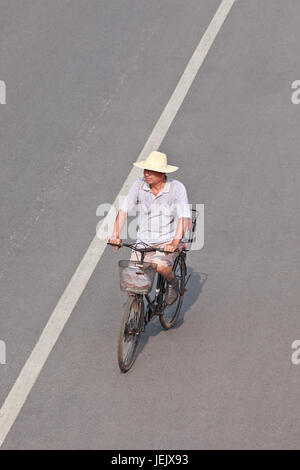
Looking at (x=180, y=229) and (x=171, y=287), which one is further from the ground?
(x=180, y=229)

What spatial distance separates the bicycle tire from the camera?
31.1ft

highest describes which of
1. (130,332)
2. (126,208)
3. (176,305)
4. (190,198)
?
(190,198)

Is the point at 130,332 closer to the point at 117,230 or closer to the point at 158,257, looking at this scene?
the point at 158,257

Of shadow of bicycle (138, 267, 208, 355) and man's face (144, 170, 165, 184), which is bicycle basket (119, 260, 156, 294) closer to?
man's face (144, 170, 165, 184)

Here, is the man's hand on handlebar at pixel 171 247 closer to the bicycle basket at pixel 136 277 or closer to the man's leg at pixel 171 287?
the bicycle basket at pixel 136 277

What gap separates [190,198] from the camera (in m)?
11.9

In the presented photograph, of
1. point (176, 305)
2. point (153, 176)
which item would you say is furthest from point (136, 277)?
point (176, 305)

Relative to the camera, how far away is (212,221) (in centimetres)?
1142

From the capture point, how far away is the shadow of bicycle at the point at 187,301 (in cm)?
956

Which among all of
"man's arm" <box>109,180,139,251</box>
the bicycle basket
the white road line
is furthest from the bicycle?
the white road line

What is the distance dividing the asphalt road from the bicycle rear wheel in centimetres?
16

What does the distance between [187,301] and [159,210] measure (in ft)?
5.18

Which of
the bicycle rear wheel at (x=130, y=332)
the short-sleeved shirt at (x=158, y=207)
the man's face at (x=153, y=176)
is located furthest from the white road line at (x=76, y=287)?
the man's face at (x=153, y=176)

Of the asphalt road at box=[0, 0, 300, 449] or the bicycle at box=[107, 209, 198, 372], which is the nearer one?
the asphalt road at box=[0, 0, 300, 449]
